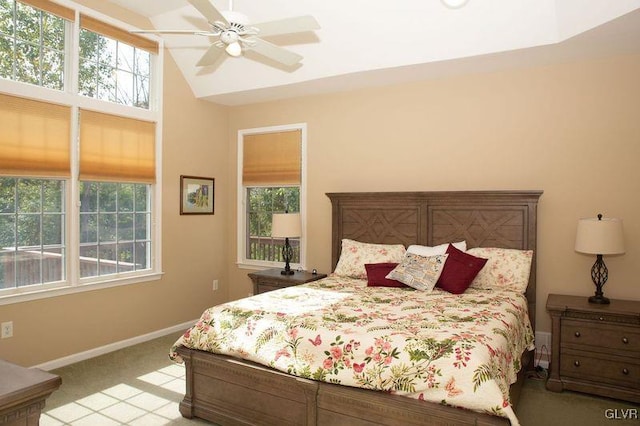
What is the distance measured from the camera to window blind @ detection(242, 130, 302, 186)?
5.02 metres

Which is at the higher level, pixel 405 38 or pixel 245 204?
pixel 405 38

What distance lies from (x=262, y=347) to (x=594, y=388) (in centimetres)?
246

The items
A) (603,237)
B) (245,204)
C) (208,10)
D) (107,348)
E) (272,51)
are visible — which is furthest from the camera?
(245,204)

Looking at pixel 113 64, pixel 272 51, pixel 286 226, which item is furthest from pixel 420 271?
pixel 113 64

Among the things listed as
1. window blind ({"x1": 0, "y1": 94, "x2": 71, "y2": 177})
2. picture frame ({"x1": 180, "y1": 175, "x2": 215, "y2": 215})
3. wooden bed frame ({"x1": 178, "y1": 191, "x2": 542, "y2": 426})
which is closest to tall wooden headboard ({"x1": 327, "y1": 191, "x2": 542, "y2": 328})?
wooden bed frame ({"x1": 178, "y1": 191, "x2": 542, "y2": 426})

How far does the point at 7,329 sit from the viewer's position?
342 centimetres

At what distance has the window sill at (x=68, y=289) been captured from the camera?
3.45m

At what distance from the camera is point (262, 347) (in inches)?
101

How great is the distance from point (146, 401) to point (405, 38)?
343 cm

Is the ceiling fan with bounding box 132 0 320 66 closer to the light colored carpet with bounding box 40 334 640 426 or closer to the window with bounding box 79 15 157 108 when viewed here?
the window with bounding box 79 15 157 108

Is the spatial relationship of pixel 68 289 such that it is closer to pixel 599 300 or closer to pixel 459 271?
pixel 459 271

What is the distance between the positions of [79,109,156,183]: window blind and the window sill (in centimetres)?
96

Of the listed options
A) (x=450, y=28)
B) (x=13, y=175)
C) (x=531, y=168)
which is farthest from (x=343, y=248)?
(x=13, y=175)

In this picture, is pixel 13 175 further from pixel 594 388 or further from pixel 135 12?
pixel 594 388
